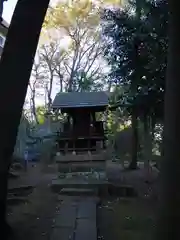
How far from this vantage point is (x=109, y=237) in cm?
672

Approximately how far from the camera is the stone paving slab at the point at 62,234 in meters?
6.32

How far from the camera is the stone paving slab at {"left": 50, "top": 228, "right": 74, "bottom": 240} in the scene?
Result: 6.32 meters

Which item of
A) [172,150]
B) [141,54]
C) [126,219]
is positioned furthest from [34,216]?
[141,54]

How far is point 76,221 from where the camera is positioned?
728cm

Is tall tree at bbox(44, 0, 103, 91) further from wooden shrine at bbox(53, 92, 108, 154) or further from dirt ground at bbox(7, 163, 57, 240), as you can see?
dirt ground at bbox(7, 163, 57, 240)

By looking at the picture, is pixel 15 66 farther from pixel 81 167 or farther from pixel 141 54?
pixel 81 167

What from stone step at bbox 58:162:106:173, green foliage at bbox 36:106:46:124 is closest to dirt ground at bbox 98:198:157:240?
stone step at bbox 58:162:106:173

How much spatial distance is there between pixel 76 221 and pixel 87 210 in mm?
977

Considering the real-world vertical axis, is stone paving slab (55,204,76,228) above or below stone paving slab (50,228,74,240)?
above

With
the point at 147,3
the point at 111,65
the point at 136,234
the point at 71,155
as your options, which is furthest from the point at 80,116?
the point at 136,234

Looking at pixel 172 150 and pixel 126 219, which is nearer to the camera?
pixel 172 150

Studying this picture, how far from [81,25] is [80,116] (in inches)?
432

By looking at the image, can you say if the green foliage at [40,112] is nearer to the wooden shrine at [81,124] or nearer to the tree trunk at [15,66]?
the wooden shrine at [81,124]

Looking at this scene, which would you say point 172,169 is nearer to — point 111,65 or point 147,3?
point 147,3
